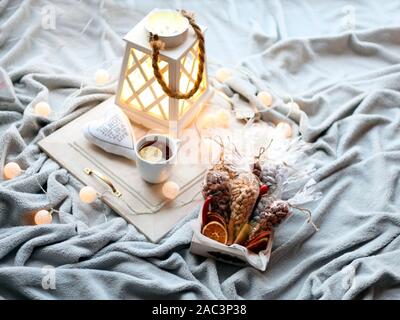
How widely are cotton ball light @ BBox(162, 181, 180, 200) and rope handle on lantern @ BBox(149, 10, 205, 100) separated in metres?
0.18

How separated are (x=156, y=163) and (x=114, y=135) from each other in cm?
14

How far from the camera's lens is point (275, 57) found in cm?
149

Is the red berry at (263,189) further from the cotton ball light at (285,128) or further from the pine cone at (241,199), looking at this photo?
the cotton ball light at (285,128)

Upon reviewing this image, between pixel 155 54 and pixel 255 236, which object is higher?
pixel 155 54

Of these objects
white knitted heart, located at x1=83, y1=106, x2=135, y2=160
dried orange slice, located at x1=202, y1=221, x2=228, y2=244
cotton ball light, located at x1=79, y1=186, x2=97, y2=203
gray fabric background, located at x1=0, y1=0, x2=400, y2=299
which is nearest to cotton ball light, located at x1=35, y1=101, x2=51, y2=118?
gray fabric background, located at x1=0, y1=0, x2=400, y2=299

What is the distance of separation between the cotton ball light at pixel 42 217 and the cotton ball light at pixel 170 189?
24cm

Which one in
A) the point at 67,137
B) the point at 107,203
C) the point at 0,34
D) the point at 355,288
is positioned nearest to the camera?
the point at 355,288

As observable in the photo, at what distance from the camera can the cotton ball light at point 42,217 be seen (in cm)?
113

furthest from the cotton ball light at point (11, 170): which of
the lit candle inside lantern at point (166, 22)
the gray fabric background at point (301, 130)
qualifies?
the lit candle inside lantern at point (166, 22)

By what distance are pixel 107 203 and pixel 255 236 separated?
318 mm

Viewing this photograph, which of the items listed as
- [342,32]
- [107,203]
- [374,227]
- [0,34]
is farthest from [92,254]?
[342,32]

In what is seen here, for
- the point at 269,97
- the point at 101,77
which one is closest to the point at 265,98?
the point at 269,97

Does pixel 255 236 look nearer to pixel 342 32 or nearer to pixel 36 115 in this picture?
pixel 36 115

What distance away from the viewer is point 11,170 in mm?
1197
